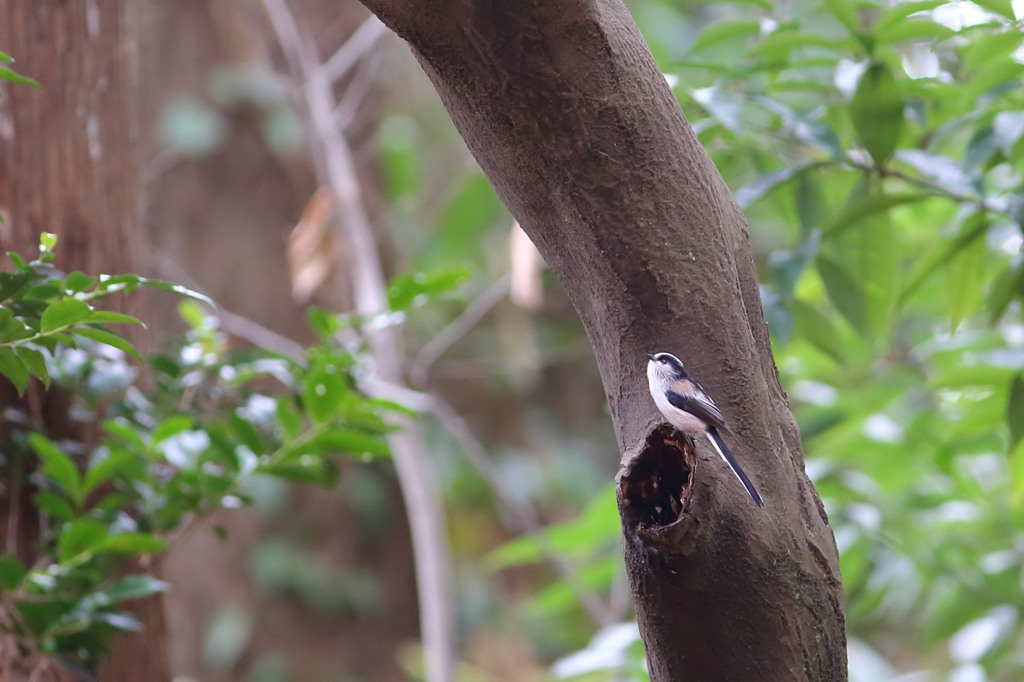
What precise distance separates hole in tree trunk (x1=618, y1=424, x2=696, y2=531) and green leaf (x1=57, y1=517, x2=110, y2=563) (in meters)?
0.82

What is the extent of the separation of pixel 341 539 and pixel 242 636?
612 mm

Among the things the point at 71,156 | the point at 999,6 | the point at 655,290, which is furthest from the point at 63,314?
the point at 999,6

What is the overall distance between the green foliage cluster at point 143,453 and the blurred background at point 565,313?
31 cm

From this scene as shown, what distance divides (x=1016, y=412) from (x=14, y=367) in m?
1.38

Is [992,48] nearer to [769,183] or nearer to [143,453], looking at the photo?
[769,183]

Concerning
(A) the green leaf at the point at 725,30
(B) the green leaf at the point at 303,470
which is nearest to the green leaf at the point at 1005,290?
(A) the green leaf at the point at 725,30

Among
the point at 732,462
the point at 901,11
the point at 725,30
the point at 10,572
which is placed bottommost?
the point at 10,572

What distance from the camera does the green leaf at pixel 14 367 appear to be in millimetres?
963

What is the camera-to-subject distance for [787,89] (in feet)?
4.93

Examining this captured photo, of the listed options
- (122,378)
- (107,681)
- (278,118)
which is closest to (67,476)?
(122,378)

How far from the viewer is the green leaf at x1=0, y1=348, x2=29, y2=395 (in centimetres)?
96

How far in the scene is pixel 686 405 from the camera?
0.85 meters

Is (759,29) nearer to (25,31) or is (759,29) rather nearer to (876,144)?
(876,144)

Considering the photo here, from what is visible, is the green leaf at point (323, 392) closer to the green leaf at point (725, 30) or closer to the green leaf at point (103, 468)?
the green leaf at point (103, 468)
